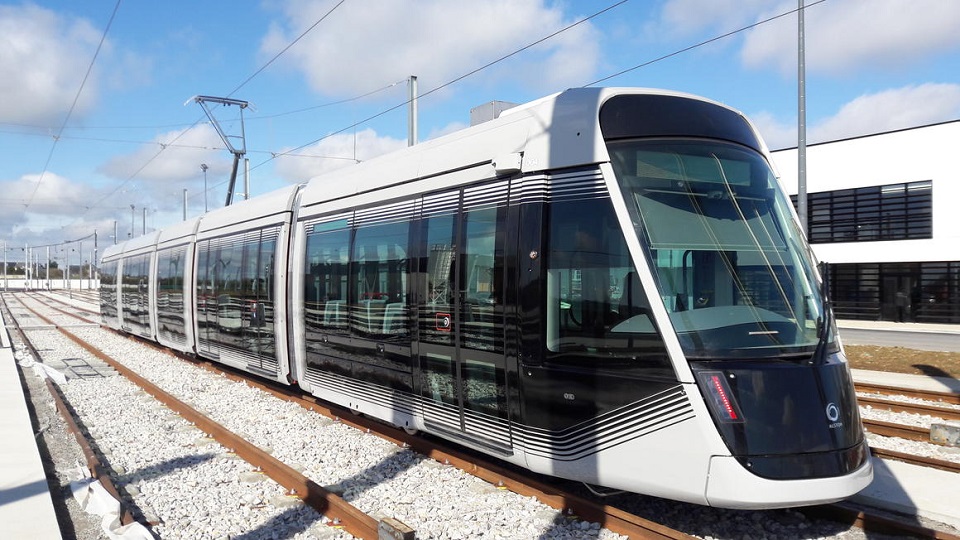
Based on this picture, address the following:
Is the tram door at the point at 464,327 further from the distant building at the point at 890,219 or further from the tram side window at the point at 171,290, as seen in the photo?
the distant building at the point at 890,219

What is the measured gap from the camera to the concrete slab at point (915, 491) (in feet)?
19.1

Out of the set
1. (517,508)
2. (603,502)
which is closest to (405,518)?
(517,508)

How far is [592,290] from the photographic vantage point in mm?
5500

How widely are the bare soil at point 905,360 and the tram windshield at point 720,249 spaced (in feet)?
37.2

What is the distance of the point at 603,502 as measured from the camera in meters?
6.17

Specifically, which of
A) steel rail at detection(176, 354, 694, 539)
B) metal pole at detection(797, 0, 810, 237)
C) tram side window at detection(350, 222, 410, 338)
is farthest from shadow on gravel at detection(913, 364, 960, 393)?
tram side window at detection(350, 222, 410, 338)

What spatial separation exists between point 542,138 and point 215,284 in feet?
32.5

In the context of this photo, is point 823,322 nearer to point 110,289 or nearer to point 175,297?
point 175,297

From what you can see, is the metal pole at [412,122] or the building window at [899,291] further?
the building window at [899,291]

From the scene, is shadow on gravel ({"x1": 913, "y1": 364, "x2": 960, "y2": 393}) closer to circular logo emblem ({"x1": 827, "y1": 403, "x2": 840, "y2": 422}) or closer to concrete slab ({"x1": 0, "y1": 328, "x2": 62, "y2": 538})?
circular logo emblem ({"x1": 827, "y1": 403, "x2": 840, "y2": 422})

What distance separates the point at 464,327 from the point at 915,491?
13.8 feet

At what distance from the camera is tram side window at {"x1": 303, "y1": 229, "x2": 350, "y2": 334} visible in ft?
29.8

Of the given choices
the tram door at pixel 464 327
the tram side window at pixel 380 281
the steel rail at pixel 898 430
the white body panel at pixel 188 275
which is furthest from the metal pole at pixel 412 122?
the steel rail at pixel 898 430

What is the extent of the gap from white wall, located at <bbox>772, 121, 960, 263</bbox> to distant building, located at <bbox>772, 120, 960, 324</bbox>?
0.12ft
